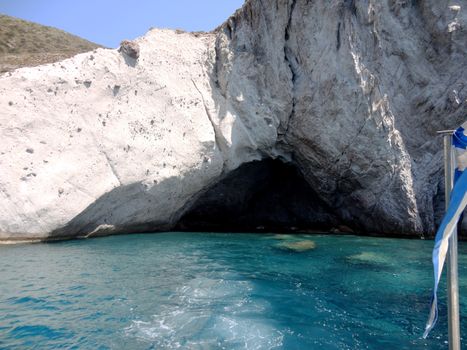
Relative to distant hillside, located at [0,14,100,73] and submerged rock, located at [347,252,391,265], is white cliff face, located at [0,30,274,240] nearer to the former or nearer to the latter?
submerged rock, located at [347,252,391,265]

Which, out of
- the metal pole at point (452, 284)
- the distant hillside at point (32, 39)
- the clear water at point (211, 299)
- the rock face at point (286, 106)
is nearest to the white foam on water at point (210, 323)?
the clear water at point (211, 299)

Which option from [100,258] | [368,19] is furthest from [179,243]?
[368,19]

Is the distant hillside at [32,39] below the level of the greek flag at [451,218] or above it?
above

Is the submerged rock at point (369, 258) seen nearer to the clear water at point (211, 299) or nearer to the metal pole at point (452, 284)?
the clear water at point (211, 299)

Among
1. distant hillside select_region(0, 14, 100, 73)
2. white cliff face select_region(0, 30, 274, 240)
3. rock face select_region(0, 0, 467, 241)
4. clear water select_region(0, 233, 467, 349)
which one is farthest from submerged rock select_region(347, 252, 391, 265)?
distant hillside select_region(0, 14, 100, 73)

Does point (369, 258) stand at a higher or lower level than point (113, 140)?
lower

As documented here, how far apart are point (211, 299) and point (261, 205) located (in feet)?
44.0

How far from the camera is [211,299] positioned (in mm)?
6363

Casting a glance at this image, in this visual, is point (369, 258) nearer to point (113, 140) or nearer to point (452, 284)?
point (452, 284)

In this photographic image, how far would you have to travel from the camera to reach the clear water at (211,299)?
481cm

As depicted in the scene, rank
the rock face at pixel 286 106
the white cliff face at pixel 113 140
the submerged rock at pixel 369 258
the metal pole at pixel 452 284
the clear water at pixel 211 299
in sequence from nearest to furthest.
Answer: the metal pole at pixel 452 284 → the clear water at pixel 211 299 → the submerged rock at pixel 369 258 → the white cliff face at pixel 113 140 → the rock face at pixel 286 106

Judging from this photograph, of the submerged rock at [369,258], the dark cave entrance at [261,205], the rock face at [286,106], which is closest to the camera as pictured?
the submerged rock at [369,258]

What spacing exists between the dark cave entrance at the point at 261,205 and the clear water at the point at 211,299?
6.91m

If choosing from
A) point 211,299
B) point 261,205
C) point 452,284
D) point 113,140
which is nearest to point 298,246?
point 211,299
